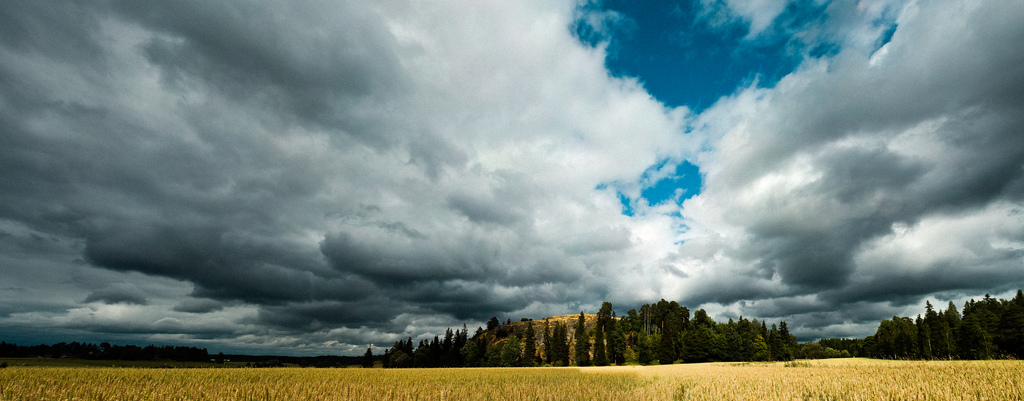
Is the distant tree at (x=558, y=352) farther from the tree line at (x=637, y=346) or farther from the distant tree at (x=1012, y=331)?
the distant tree at (x=1012, y=331)

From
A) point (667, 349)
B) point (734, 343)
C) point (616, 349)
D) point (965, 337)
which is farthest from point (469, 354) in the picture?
point (965, 337)

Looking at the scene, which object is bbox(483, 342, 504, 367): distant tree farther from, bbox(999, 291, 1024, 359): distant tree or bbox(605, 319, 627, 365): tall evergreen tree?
bbox(999, 291, 1024, 359): distant tree

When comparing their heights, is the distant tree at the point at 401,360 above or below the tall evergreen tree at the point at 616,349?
below

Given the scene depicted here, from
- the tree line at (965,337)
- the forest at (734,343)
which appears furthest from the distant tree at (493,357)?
the tree line at (965,337)

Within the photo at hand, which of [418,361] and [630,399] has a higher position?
[630,399]

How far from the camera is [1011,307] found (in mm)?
88250

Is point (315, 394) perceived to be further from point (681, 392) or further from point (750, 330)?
point (750, 330)

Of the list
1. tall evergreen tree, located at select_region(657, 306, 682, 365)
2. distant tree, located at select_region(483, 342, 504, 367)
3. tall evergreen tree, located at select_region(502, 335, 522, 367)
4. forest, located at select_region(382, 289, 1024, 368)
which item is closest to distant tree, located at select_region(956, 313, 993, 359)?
forest, located at select_region(382, 289, 1024, 368)

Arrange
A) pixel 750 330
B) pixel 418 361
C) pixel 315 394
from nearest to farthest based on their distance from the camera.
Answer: pixel 315 394
pixel 750 330
pixel 418 361

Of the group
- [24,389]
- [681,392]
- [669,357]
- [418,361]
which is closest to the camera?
[24,389]

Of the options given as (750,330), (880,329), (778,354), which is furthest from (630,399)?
(880,329)

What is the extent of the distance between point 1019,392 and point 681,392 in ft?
39.2

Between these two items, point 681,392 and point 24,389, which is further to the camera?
point 681,392

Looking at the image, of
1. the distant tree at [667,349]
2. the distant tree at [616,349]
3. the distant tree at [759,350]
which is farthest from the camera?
the distant tree at [616,349]
